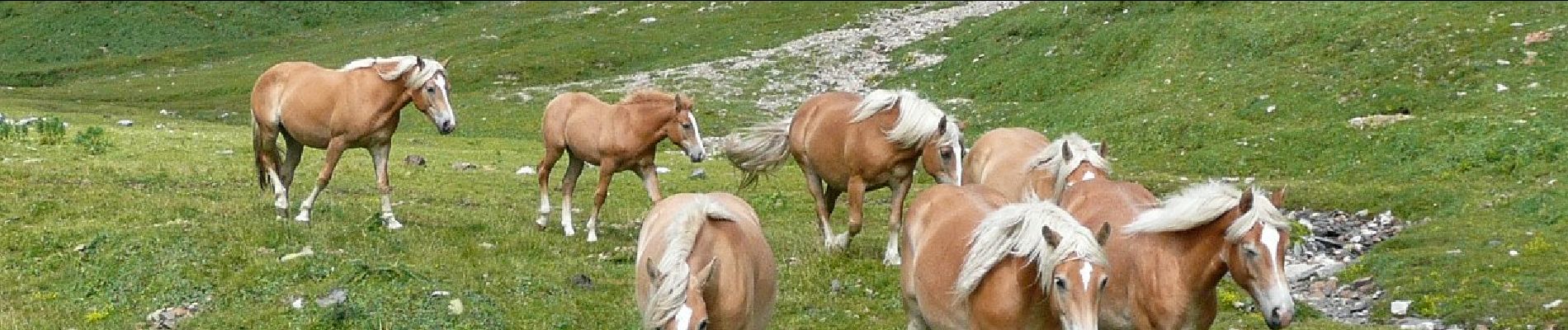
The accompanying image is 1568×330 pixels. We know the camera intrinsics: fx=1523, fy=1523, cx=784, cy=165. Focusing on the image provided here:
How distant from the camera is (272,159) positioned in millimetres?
17469

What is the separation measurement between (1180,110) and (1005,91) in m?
7.73

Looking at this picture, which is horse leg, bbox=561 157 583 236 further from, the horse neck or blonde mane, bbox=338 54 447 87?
blonde mane, bbox=338 54 447 87

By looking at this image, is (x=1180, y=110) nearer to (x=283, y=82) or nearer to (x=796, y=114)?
(x=796, y=114)

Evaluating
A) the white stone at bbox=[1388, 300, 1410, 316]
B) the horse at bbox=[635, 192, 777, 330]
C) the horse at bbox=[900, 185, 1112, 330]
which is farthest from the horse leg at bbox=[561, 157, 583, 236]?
the white stone at bbox=[1388, 300, 1410, 316]

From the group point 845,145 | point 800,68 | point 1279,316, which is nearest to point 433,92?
point 845,145

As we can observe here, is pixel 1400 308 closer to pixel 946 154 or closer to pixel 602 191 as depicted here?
pixel 946 154

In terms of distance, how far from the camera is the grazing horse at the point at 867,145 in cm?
1574

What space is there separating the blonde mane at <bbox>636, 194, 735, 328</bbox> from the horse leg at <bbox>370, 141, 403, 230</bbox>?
308 inches

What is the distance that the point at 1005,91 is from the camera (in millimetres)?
37219

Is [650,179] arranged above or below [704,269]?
below

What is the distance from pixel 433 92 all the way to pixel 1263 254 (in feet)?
31.5

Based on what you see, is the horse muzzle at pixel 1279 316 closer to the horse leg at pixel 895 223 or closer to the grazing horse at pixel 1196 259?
the grazing horse at pixel 1196 259

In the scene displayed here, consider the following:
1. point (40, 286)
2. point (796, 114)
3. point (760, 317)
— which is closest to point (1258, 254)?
point (760, 317)

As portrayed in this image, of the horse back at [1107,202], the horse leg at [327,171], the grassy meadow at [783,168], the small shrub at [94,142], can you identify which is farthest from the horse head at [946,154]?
the small shrub at [94,142]
